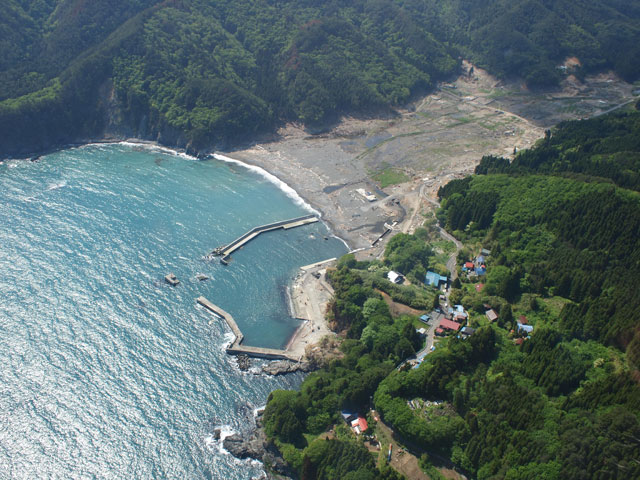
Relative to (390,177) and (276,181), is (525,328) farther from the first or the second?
(276,181)

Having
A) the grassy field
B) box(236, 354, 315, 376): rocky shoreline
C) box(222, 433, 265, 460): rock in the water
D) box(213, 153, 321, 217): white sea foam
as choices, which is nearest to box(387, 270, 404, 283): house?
box(236, 354, 315, 376): rocky shoreline

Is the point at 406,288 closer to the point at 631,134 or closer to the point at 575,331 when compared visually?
the point at 575,331

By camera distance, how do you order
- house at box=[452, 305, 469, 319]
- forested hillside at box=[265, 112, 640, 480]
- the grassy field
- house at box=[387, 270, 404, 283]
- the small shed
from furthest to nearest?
the grassy field, house at box=[387, 270, 404, 283], house at box=[452, 305, 469, 319], the small shed, forested hillside at box=[265, 112, 640, 480]

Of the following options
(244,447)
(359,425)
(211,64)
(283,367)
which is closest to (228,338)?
(283,367)

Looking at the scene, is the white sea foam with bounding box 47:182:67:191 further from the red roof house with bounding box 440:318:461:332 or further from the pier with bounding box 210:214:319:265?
the red roof house with bounding box 440:318:461:332

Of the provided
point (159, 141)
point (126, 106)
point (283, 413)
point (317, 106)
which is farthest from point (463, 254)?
point (126, 106)

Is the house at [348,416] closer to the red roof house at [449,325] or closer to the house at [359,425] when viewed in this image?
the house at [359,425]
